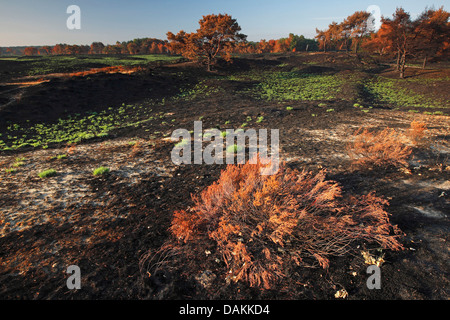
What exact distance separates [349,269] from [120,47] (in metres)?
130

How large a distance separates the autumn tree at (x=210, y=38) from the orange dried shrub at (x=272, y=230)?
3478 cm

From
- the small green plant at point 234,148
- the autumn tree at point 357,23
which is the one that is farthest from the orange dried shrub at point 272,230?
the autumn tree at point 357,23

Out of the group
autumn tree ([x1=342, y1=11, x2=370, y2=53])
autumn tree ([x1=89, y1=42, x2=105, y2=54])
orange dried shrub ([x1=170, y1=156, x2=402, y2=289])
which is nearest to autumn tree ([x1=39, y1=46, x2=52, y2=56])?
autumn tree ([x1=89, y1=42, x2=105, y2=54])

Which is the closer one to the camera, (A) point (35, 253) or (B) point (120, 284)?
(B) point (120, 284)

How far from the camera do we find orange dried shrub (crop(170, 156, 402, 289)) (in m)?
3.45

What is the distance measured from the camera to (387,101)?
66.6 ft

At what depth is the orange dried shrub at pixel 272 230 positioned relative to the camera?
3453mm

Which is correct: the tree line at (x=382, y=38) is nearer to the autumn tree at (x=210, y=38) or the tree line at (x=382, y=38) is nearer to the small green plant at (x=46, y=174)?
the autumn tree at (x=210, y=38)

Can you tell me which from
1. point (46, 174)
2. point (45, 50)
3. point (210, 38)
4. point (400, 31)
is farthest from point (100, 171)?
point (45, 50)

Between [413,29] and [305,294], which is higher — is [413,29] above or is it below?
above

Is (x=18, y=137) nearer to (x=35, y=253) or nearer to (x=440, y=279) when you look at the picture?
(x=35, y=253)

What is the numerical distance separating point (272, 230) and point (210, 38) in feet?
120

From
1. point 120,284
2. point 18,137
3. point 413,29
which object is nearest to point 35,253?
point 120,284

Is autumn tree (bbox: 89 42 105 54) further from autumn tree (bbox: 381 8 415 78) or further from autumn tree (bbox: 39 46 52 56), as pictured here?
autumn tree (bbox: 381 8 415 78)
